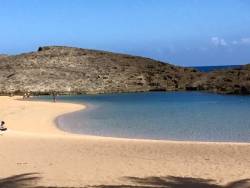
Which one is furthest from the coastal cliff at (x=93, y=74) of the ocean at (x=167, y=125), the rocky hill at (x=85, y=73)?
the ocean at (x=167, y=125)

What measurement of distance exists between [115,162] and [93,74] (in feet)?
206

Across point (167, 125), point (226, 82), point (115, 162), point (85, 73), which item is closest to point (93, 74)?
point (85, 73)

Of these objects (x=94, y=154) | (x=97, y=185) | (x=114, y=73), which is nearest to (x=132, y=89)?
(x=114, y=73)

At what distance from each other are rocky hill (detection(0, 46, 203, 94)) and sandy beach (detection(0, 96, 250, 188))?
2075 inches

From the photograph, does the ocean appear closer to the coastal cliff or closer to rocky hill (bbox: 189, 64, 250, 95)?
rocky hill (bbox: 189, 64, 250, 95)

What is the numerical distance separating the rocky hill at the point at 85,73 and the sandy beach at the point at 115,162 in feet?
173

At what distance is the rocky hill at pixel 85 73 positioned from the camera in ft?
246

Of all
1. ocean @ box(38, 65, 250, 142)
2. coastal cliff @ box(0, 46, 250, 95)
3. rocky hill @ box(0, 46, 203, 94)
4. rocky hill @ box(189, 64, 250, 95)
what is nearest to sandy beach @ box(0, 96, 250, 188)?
ocean @ box(38, 65, 250, 142)

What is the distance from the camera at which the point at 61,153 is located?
17391 mm

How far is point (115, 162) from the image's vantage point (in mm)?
15359

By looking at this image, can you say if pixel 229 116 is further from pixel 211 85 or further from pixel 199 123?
pixel 211 85

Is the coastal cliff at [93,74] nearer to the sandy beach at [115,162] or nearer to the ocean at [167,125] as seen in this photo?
the ocean at [167,125]

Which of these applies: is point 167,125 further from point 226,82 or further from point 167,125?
point 226,82

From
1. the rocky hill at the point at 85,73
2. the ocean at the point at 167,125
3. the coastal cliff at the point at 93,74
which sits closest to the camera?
the ocean at the point at 167,125
